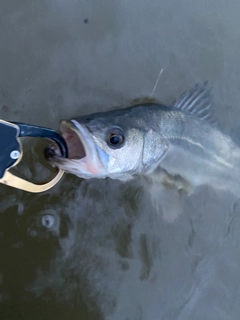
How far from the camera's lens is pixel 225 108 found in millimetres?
2699

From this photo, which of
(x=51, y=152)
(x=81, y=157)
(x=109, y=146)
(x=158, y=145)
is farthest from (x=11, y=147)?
(x=158, y=145)

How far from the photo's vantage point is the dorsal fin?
7.76 ft

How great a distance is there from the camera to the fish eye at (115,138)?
2.01 meters

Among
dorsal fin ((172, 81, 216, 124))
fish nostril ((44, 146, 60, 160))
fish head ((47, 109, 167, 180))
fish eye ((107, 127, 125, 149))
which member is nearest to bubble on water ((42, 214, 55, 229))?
fish head ((47, 109, 167, 180))

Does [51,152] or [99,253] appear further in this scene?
[99,253]

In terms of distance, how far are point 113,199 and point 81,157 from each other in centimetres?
53

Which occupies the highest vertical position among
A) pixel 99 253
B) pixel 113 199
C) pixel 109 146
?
pixel 109 146

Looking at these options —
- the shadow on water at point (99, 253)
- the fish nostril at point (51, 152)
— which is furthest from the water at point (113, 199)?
the fish nostril at point (51, 152)

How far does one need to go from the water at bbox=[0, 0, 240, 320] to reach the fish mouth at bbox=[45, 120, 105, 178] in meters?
0.43

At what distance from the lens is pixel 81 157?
1.97 metres

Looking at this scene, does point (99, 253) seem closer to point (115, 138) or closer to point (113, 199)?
point (113, 199)

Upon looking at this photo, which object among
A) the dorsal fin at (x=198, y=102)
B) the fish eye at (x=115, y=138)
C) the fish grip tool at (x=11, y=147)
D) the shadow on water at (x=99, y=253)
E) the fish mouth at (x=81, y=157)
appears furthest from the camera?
the dorsal fin at (x=198, y=102)

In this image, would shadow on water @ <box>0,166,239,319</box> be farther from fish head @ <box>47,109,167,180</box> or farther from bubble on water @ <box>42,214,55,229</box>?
fish head @ <box>47,109,167,180</box>

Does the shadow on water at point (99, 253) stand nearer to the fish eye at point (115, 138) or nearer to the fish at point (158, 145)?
the fish at point (158, 145)
